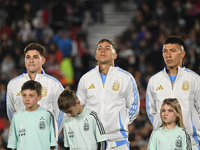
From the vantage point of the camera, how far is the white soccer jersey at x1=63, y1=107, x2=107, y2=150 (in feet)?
Answer: 16.3

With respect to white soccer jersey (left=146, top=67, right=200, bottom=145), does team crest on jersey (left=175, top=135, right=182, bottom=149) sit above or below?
below

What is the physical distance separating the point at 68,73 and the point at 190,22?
187 inches

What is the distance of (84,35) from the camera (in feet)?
46.5

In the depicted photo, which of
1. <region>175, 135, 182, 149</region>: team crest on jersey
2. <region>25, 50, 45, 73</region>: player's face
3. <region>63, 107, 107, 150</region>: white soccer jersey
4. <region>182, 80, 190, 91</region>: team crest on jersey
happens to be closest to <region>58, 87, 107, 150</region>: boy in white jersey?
<region>63, 107, 107, 150</region>: white soccer jersey

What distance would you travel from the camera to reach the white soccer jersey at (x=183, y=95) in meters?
5.66

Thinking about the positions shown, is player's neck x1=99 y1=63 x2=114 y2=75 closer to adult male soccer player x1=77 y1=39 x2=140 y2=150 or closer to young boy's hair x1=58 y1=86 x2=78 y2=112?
adult male soccer player x1=77 y1=39 x2=140 y2=150

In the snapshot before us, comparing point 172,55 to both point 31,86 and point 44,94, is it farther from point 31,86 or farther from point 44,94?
point 31,86

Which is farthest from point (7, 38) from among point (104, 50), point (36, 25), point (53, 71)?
point (104, 50)

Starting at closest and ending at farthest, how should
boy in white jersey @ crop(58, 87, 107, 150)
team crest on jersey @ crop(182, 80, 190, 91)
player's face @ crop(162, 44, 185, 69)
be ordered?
boy in white jersey @ crop(58, 87, 107, 150) → team crest on jersey @ crop(182, 80, 190, 91) → player's face @ crop(162, 44, 185, 69)

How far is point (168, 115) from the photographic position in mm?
5188

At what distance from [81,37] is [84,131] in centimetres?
909

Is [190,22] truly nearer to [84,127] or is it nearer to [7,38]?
[7,38]

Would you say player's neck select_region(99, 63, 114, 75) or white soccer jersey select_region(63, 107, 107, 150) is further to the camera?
player's neck select_region(99, 63, 114, 75)

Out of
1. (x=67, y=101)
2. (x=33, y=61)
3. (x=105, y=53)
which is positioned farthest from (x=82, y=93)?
(x=67, y=101)
